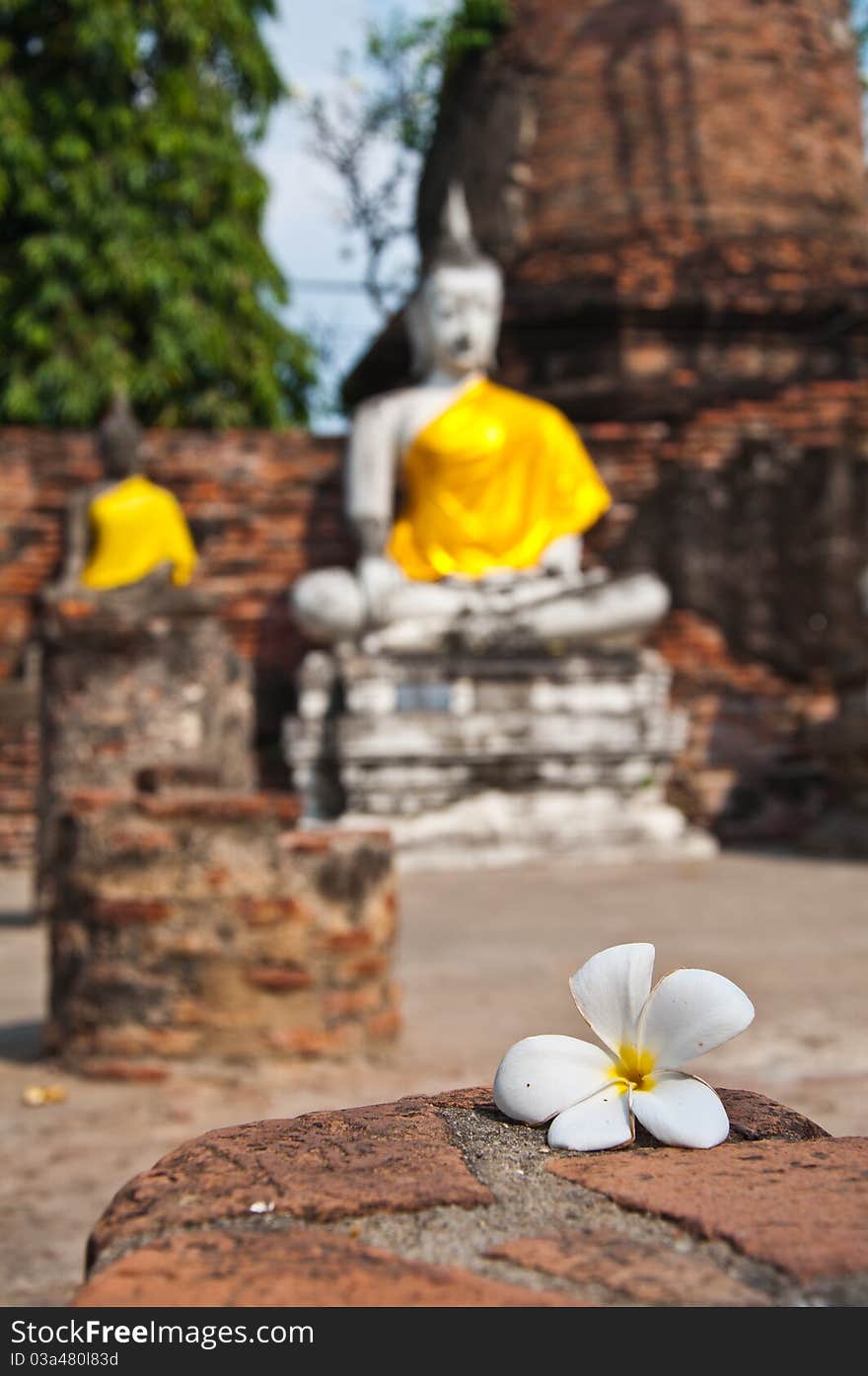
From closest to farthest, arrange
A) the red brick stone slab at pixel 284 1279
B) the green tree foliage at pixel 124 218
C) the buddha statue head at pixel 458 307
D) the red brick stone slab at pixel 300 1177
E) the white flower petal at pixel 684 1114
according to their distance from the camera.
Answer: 1. the red brick stone slab at pixel 284 1279
2. the red brick stone slab at pixel 300 1177
3. the white flower petal at pixel 684 1114
4. the buddha statue head at pixel 458 307
5. the green tree foliage at pixel 124 218

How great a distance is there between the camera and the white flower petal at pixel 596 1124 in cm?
95

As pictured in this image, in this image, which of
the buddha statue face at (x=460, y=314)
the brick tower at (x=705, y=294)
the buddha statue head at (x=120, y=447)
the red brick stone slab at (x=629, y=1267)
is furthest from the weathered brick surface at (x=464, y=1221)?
the buddha statue face at (x=460, y=314)

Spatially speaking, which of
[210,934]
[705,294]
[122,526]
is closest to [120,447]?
[122,526]

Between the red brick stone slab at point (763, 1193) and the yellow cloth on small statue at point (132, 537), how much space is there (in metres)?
6.44

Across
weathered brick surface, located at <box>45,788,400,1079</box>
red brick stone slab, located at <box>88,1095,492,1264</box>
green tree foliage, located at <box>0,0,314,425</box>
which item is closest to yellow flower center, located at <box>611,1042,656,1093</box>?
red brick stone slab, located at <box>88,1095,492,1264</box>

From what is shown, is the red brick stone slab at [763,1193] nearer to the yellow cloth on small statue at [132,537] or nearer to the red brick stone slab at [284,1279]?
the red brick stone slab at [284,1279]

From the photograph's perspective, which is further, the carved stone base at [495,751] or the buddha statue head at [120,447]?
the buddha statue head at [120,447]

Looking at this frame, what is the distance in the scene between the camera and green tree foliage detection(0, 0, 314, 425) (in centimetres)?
1002

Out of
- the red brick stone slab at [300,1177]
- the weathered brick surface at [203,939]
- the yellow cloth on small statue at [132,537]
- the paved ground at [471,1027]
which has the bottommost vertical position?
the paved ground at [471,1027]

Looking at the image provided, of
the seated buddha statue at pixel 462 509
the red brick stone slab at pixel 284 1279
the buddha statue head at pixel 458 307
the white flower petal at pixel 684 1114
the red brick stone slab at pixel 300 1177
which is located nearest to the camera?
the red brick stone slab at pixel 284 1279

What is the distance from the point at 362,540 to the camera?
296 inches

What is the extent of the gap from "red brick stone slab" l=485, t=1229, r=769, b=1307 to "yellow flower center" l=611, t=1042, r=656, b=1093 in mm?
213

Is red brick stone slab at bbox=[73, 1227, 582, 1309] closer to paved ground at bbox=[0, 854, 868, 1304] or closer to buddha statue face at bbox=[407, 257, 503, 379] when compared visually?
paved ground at bbox=[0, 854, 868, 1304]
